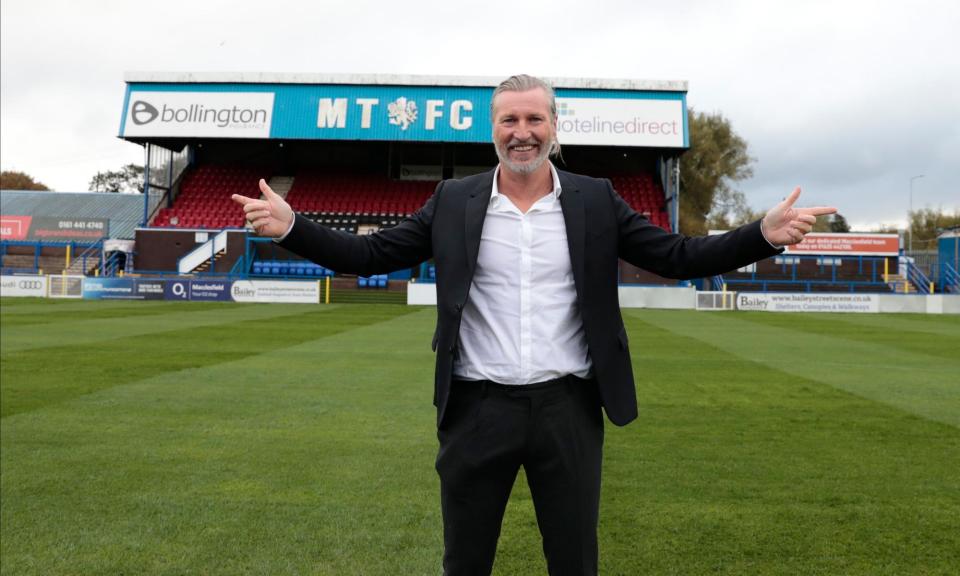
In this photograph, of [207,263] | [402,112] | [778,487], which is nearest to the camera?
[778,487]

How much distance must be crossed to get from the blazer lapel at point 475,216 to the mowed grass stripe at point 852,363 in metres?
6.98

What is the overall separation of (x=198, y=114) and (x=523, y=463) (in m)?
37.6

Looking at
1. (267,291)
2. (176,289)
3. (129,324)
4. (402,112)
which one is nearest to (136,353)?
(129,324)

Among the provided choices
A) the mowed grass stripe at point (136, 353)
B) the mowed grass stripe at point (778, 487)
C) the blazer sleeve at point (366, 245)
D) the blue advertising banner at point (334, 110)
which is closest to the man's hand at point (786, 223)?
the blazer sleeve at point (366, 245)

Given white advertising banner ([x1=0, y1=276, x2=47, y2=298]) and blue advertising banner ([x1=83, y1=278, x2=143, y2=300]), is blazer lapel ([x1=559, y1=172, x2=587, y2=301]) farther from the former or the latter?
white advertising banner ([x1=0, y1=276, x2=47, y2=298])

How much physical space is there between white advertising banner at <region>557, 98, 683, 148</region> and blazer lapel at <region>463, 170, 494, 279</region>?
3301cm

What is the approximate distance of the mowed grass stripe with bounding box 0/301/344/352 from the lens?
14531 mm

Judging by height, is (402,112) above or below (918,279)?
above

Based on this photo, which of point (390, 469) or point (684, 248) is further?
point (390, 469)

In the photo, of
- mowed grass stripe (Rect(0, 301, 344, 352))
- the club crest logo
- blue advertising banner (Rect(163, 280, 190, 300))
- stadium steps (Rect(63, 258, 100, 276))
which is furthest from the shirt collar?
stadium steps (Rect(63, 258, 100, 276))

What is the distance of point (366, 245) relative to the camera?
111 inches

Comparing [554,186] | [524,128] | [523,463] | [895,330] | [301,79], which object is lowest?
[895,330]

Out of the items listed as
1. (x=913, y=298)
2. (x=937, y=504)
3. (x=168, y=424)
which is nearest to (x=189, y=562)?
(x=168, y=424)

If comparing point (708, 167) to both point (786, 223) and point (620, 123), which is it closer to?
point (620, 123)
